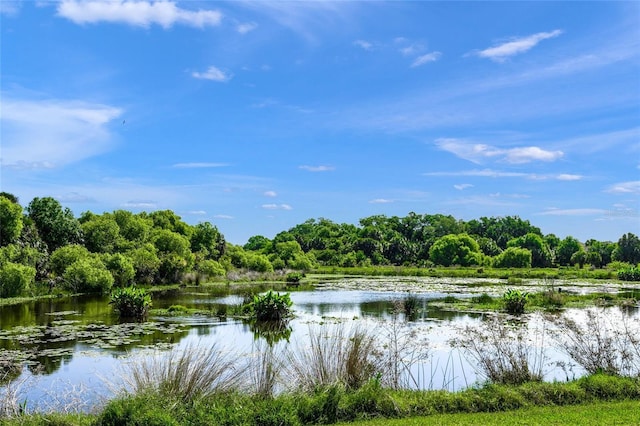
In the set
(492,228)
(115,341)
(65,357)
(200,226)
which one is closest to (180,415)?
(65,357)

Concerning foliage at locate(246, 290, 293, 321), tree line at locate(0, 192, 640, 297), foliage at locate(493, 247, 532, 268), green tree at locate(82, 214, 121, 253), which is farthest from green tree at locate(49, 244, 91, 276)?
foliage at locate(493, 247, 532, 268)

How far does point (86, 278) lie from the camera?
30875mm

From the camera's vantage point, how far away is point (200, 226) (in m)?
61.4

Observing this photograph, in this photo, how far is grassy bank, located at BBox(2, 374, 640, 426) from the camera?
24.6 feet

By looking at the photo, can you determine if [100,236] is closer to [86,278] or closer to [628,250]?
[86,278]

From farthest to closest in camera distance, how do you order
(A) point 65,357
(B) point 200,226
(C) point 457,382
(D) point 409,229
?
(D) point 409,229
(B) point 200,226
(A) point 65,357
(C) point 457,382

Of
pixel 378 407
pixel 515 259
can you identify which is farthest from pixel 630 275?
pixel 378 407

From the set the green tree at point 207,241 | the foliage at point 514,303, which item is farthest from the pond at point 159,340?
the green tree at point 207,241

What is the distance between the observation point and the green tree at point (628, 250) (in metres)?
84.3

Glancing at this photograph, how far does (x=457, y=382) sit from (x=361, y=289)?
1078 inches

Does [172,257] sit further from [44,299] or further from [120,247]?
[44,299]

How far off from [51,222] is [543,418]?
1451 inches

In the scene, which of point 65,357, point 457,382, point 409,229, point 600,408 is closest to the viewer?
point 600,408

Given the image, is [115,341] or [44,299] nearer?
[115,341]
